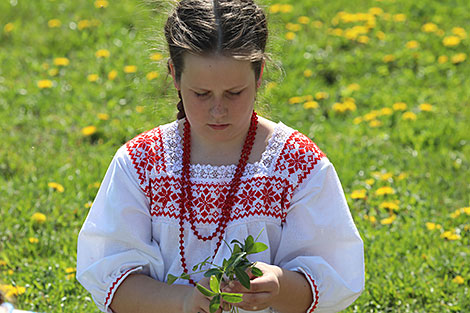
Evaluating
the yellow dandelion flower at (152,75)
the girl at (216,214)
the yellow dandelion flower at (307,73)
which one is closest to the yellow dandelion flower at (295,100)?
the yellow dandelion flower at (307,73)

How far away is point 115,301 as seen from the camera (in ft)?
8.05

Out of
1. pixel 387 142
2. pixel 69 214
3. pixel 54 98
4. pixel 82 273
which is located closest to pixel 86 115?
pixel 54 98

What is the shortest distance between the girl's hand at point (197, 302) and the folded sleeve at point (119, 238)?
213 millimetres

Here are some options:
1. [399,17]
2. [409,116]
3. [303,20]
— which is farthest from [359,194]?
[399,17]

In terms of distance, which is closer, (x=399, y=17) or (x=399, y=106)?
(x=399, y=106)

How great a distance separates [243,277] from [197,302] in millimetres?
202

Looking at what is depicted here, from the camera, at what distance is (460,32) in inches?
219

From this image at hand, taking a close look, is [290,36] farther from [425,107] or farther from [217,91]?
[217,91]

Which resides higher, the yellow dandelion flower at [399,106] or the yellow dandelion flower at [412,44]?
the yellow dandelion flower at [412,44]

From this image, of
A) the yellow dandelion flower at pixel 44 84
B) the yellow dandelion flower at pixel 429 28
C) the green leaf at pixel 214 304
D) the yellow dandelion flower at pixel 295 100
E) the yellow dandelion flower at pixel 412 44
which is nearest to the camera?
the green leaf at pixel 214 304

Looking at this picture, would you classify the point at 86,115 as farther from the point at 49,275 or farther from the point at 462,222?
the point at 462,222

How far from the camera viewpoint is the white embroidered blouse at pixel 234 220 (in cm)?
243

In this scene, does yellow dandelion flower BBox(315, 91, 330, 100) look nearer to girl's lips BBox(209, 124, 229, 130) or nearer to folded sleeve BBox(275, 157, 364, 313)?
folded sleeve BBox(275, 157, 364, 313)

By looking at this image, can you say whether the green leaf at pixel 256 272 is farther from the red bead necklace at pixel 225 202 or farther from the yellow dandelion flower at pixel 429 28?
the yellow dandelion flower at pixel 429 28
